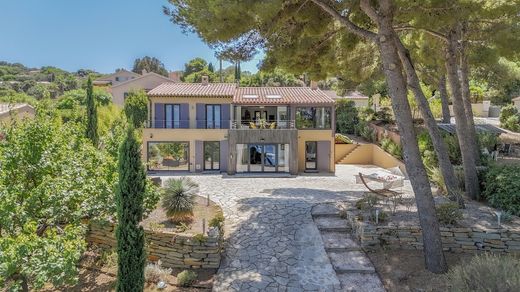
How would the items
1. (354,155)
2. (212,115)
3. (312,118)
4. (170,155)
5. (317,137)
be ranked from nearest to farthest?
(317,137)
(312,118)
(170,155)
(212,115)
(354,155)

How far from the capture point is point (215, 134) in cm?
2488

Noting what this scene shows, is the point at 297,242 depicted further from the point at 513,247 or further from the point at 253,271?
the point at 513,247

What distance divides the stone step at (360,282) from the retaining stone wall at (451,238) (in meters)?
1.43

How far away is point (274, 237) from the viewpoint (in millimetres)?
11656

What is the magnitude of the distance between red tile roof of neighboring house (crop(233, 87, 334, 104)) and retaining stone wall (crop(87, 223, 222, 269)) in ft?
50.1

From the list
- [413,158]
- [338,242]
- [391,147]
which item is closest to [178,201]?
[338,242]

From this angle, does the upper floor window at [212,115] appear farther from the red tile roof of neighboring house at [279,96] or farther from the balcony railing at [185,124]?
the red tile roof of neighboring house at [279,96]

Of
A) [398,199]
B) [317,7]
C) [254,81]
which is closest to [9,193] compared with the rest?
[317,7]

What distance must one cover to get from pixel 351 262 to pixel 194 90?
757 inches

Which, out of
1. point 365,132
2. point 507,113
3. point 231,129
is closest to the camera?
point 231,129

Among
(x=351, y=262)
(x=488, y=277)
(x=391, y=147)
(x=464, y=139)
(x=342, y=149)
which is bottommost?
(x=351, y=262)

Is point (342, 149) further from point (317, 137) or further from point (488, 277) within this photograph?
point (488, 277)

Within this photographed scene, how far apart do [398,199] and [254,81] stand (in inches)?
1750

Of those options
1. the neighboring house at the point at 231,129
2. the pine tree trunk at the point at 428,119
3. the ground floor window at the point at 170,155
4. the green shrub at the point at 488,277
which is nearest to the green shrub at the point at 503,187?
the pine tree trunk at the point at 428,119
